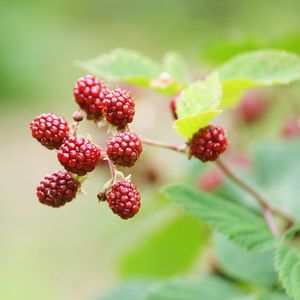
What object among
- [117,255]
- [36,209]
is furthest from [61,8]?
[117,255]

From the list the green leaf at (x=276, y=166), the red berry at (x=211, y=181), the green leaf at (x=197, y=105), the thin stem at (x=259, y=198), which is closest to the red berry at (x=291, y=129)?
the green leaf at (x=276, y=166)

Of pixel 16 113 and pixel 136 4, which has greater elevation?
pixel 136 4

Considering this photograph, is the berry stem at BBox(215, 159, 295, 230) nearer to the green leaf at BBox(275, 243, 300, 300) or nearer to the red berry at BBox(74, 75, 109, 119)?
the green leaf at BBox(275, 243, 300, 300)

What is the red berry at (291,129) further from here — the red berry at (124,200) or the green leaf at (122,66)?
the red berry at (124,200)

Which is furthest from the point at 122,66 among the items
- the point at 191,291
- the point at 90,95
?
the point at 191,291

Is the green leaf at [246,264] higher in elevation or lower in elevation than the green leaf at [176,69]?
lower

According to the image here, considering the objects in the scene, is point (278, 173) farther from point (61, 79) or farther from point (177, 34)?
point (61, 79)

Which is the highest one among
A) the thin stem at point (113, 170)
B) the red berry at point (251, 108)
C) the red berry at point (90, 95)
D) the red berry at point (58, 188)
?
the red berry at point (251, 108)
